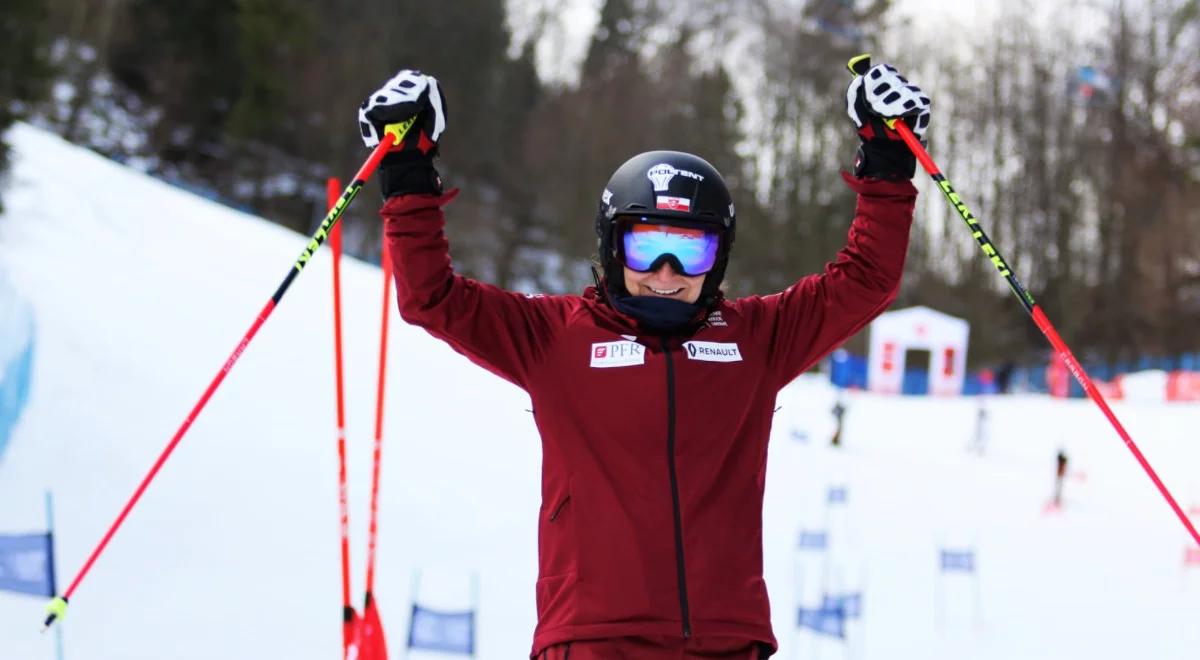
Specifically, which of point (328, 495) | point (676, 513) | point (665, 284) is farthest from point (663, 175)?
point (328, 495)

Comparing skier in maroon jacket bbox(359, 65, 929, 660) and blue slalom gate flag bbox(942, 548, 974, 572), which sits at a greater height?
skier in maroon jacket bbox(359, 65, 929, 660)

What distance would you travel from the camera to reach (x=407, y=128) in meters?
2.42

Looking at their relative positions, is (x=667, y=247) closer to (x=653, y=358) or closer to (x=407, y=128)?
(x=653, y=358)

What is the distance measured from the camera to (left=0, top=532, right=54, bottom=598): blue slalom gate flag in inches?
196

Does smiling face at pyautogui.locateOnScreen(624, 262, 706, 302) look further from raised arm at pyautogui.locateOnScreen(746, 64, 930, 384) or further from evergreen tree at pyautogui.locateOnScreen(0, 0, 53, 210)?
evergreen tree at pyautogui.locateOnScreen(0, 0, 53, 210)

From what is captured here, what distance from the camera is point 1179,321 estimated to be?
1387 inches

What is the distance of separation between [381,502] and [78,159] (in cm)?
1315

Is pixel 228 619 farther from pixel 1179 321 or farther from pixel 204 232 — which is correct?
pixel 1179 321

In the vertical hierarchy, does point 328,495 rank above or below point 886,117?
below

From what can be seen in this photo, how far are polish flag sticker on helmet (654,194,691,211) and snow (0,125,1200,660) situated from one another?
5639mm

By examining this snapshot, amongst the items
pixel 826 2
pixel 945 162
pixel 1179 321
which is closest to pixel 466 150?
pixel 826 2

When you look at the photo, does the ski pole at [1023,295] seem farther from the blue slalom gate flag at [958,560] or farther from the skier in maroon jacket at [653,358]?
the blue slalom gate flag at [958,560]

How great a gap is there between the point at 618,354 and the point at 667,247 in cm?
28

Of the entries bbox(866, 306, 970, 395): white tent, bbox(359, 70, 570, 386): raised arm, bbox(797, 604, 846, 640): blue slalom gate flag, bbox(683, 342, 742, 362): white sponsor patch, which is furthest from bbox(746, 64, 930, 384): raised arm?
bbox(866, 306, 970, 395): white tent
